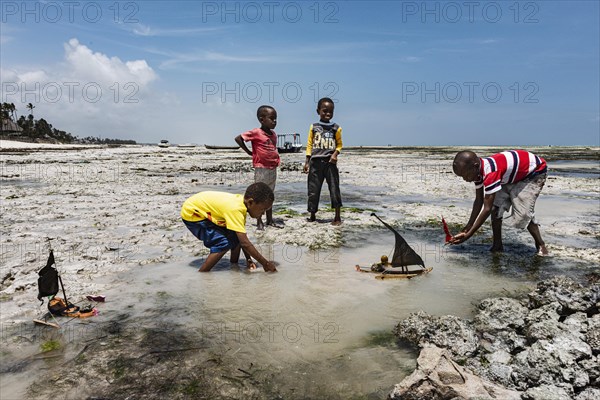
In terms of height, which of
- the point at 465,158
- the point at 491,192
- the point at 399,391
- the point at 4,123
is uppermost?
the point at 4,123

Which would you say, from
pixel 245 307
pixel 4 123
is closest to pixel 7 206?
pixel 245 307

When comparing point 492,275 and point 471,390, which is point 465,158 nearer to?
point 492,275

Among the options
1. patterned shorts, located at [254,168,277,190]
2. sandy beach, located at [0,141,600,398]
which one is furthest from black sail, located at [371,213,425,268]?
patterned shorts, located at [254,168,277,190]

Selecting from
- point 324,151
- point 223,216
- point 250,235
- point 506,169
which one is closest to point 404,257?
point 506,169

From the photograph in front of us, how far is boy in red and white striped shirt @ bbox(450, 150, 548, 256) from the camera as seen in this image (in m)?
4.43

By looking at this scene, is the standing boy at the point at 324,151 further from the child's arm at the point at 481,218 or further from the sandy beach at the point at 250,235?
the child's arm at the point at 481,218

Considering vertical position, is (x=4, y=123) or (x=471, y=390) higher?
(x=4, y=123)

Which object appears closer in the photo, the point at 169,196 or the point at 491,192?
the point at 491,192

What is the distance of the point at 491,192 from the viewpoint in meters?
4.43

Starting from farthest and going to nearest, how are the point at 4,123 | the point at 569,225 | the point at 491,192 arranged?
the point at 4,123 < the point at 569,225 < the point at 491,192

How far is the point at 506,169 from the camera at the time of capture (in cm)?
464

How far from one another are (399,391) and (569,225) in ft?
19.5

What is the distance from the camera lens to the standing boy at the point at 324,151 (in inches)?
247

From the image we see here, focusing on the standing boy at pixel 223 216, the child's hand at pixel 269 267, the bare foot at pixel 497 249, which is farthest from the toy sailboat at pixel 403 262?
the bare foot at pixel 497 249
